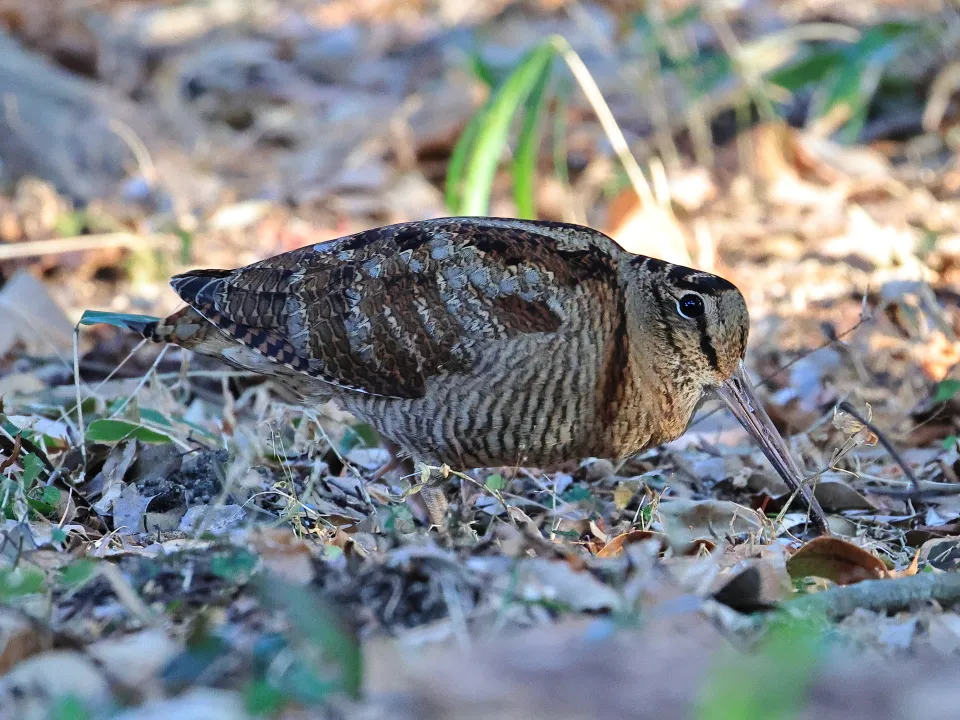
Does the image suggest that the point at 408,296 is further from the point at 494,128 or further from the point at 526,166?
the point at 526,166

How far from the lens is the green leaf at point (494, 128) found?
5.92 m

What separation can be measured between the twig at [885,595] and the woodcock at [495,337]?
1035 mm

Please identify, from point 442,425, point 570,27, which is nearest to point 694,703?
point 442,425

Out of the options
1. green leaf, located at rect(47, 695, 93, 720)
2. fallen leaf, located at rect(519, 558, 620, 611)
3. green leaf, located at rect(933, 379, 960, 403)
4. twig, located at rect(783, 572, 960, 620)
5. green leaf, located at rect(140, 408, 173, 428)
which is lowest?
green leaf, located at rect(933, 379, 960, 403)

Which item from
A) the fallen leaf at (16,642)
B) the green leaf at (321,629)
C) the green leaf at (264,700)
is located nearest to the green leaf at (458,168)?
the fallen leaf at (16,642)

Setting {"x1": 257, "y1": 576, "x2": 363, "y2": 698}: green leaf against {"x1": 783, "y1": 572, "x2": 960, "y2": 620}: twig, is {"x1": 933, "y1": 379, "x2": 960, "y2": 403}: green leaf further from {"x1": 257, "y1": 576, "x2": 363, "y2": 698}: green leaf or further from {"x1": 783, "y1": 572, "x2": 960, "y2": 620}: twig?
{"x1": 257, "y1": 576, "x2": 363, "y2": 698}: green leaf

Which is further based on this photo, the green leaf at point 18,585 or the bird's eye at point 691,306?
the bird's eye at point 691,306

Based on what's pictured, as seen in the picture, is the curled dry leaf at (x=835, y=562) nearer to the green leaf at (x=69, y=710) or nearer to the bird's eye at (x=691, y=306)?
the bird's eye at (x=691, y=306)

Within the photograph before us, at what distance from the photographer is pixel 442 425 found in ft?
12.4

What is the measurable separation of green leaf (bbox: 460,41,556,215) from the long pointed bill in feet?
6.81

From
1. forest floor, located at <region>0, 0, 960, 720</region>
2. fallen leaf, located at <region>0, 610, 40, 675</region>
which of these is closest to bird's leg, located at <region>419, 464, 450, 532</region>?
forest floor, located at <region>0, 0, 960, 720</region>

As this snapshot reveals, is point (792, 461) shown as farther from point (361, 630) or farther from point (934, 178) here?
point (934, 178)

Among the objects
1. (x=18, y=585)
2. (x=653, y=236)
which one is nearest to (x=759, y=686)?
(x=18, y=585)

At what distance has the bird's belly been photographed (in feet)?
12.1
